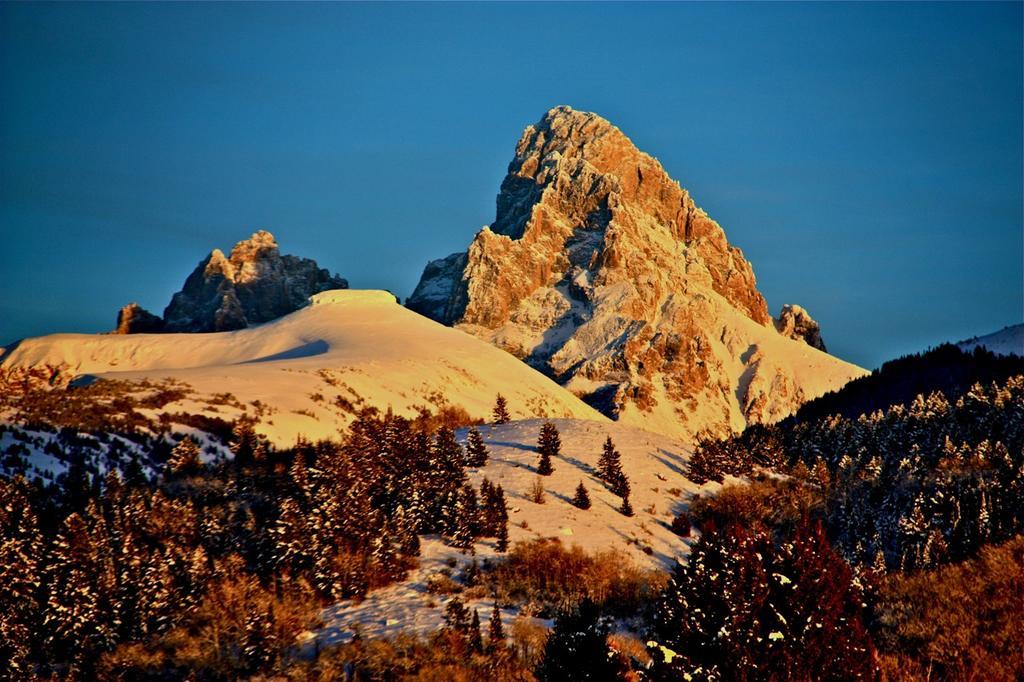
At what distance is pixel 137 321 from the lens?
632 feet

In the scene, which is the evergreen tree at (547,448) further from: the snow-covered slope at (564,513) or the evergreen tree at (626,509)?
the evergreen tree at (626,509)

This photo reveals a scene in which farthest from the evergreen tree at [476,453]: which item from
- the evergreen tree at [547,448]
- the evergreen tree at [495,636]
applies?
the evergreen tree at [495,636]

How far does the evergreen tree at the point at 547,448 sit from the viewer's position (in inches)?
1521

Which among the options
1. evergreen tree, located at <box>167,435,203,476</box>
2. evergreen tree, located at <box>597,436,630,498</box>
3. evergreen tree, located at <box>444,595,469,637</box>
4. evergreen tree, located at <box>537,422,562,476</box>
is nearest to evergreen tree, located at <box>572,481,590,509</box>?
evergreen tree, located at <box>597,436,630,498</box>

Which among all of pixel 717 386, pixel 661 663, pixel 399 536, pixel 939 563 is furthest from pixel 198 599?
pixel 717 386

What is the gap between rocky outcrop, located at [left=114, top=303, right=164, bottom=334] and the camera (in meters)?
189

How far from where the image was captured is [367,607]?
22547 millimetres

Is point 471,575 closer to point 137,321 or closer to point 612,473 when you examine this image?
point 612,473

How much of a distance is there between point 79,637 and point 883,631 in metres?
21.9

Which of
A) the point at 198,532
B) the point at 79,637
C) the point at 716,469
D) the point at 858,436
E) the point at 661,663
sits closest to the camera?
the point at 661,663

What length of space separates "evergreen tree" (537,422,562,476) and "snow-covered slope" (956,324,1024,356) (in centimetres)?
11309

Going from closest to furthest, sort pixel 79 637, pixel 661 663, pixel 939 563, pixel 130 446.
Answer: pixel 661 663, pixel 79 637, pixel 939 563, pixel 130 446

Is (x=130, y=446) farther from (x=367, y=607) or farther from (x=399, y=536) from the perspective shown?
(x=367, y=607)

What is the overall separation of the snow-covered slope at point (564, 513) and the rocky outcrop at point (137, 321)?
165m
